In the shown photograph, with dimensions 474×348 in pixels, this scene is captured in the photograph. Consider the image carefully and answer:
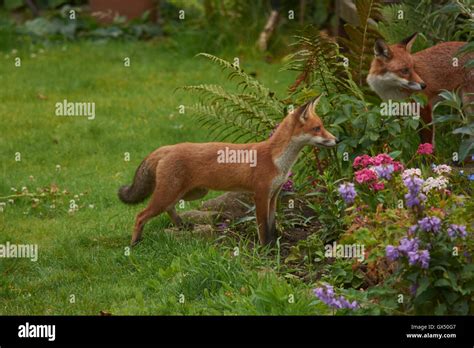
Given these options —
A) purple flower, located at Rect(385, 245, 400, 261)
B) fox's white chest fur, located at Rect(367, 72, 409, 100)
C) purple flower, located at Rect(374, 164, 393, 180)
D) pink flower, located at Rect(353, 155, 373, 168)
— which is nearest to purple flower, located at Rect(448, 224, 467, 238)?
purple flower, located at Rect(385, 245, 400, 261)

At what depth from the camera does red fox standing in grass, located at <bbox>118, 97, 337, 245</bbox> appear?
754 cm

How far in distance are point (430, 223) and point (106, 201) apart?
13.9 ft

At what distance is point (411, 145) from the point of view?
828 centimetres

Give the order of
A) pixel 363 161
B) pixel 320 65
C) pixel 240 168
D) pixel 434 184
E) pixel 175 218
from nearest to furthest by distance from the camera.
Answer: pixel 434 184 → pixel 363 161 → pixel 240 168 → pixel 175 218 → pixel 320 65

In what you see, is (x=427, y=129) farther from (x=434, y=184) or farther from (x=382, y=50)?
(x=434, y=184)

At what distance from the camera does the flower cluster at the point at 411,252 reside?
5672 mm

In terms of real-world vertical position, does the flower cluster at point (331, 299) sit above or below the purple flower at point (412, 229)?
below

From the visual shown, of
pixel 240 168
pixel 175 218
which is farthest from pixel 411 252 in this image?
pixel 175 218

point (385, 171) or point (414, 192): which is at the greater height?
point (385, 171)

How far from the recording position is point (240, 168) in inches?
303

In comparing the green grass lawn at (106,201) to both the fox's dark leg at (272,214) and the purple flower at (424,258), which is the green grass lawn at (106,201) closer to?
the fox's dark leg at (272,214)

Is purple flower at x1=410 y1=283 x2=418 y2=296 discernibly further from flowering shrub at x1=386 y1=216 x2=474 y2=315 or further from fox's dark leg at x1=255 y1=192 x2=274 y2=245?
fox's dark leg at x1=255 y1=192 x2=274 y2=245

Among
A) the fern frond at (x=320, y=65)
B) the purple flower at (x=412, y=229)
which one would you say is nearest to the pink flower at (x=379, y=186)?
the purple flower at (x=412, y=229)

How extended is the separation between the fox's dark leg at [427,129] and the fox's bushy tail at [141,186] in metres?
2.25
